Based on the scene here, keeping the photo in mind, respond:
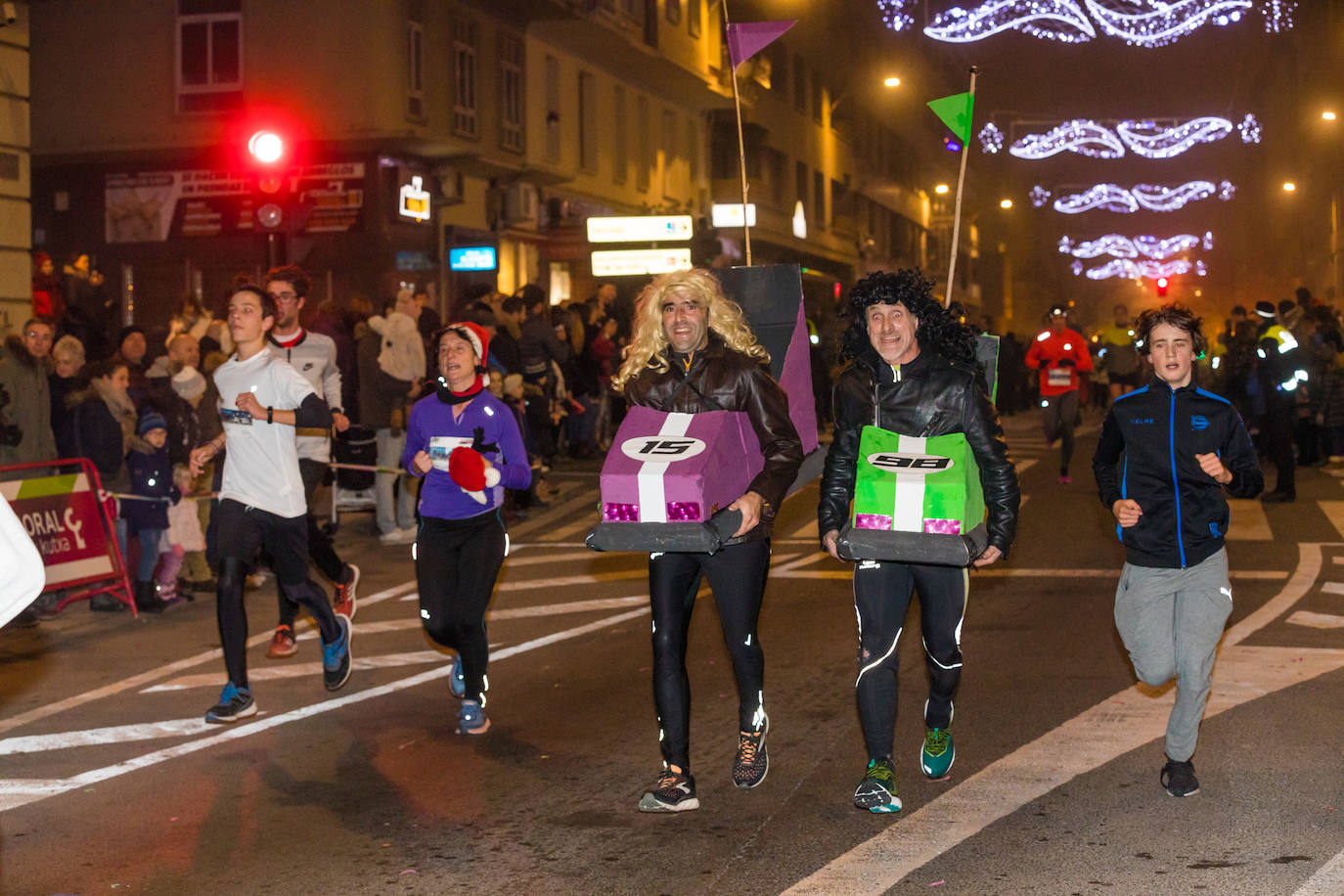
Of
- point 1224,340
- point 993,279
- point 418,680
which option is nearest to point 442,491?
point 418,680

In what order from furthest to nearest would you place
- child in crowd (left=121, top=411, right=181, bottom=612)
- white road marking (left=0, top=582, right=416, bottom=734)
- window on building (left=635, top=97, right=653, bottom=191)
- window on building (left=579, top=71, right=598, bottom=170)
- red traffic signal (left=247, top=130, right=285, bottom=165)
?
window on building (left=635, top=97, right=653, bottom=191)
window on building (left=579, top=71, right=598, bottom=170)
red traffic signal (left=247, top=130, right=285, bottom=165)
child in crowd (left=121, top=411, right=181, bottom=612)
white road marking (left=0, top=582, right=416, bottom=734)

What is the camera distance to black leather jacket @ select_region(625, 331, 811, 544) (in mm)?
6000

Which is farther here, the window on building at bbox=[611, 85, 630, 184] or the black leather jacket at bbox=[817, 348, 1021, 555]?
the window on building at bbox=[611, 85, 630, 184]

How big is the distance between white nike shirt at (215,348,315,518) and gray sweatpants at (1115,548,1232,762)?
393 centimetres

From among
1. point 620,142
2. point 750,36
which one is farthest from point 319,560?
point 620,142

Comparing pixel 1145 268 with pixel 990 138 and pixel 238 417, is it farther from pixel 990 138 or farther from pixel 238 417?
pixel 238 417

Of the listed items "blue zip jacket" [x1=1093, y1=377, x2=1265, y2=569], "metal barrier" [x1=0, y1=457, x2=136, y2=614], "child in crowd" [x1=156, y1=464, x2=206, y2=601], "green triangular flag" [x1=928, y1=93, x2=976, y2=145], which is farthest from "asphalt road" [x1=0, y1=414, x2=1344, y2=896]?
"green triangular flag" [x1=928, y1=93, x2=976, y2=145]

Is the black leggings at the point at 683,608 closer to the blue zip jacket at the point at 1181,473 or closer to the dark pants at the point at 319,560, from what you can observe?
the blue zip jacket at the point at 1181,473

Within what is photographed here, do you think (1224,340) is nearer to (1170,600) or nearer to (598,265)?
(598,265)

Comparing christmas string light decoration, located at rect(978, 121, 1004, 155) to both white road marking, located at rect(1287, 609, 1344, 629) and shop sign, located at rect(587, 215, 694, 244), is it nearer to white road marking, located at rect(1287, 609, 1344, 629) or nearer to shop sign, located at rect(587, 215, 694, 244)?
shop sign, located at rect(587, 215, 694, 244)

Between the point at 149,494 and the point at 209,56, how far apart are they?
17648 mm

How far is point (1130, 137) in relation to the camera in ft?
98.2

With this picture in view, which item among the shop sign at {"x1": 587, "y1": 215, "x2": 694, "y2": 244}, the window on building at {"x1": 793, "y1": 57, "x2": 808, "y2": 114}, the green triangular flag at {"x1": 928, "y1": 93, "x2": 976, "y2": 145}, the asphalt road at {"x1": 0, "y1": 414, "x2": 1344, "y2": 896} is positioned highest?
the window on building at {"x1": 793, "y1": 57, "x2": 808, "y2": 114}

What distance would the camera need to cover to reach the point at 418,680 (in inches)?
349
